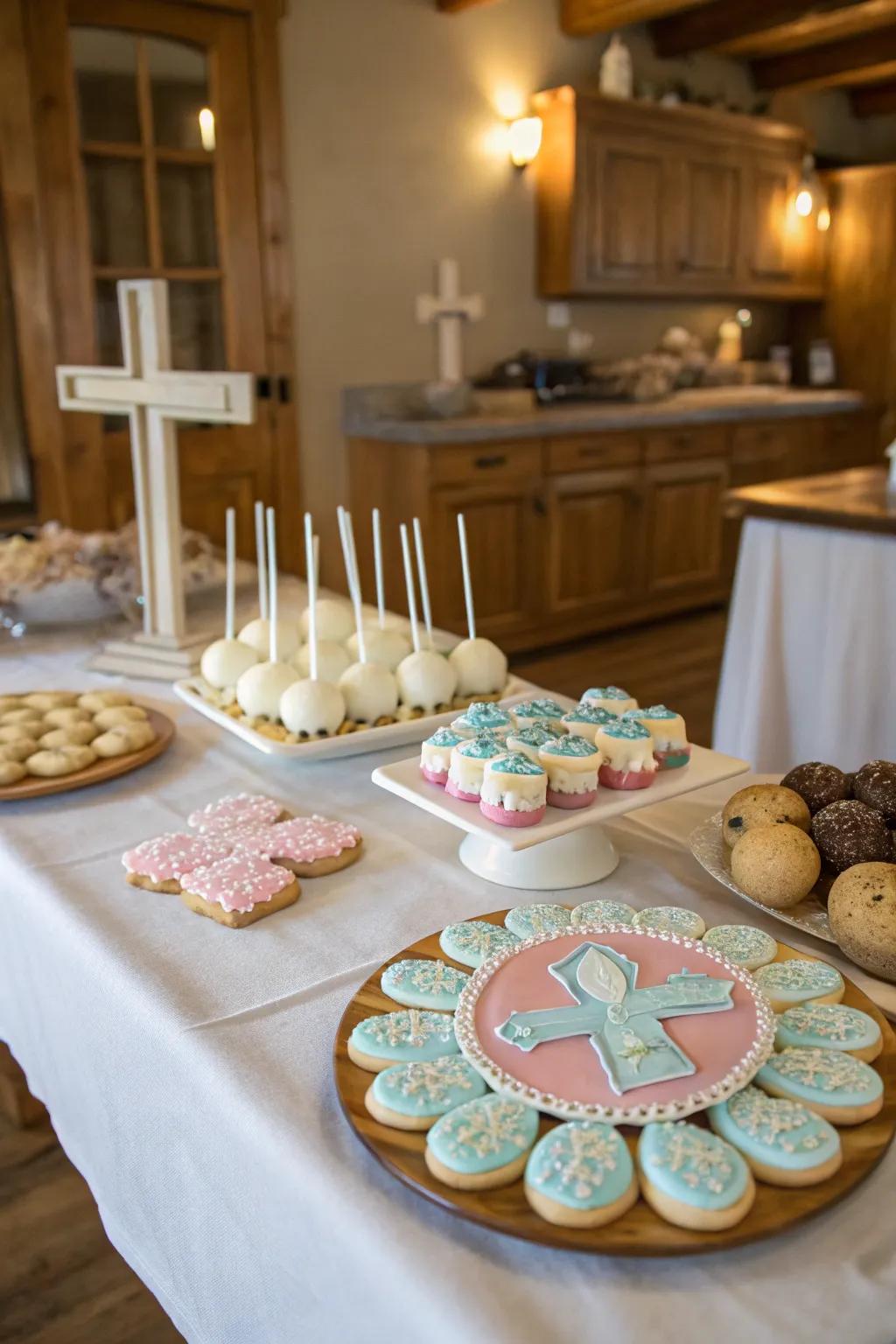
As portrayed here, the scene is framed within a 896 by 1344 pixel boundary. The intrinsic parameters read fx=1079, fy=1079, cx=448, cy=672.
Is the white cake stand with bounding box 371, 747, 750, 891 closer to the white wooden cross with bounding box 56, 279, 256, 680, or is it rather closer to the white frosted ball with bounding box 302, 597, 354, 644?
the white frosted ball with bounding box 302, 597, 354, 644

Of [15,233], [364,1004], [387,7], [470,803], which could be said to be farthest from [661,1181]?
[387,7]

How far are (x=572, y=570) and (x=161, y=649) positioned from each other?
2.73 meters

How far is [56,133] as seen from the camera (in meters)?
2.93

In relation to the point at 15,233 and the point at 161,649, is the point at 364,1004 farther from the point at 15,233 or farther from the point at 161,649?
the point at 15,233

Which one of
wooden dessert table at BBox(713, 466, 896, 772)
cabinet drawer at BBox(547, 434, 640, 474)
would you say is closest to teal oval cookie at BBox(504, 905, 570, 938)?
wooden dessert table at BBox(713, 466, 896, 772)

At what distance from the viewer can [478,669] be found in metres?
1.23

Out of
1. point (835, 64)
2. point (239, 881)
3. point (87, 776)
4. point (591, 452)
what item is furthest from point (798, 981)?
point (835, 64)

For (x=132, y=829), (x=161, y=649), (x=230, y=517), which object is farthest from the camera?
(x=161, y=649)

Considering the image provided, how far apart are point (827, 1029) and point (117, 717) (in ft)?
2.82

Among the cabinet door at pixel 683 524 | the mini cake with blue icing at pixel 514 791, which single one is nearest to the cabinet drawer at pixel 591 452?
the cabinet door at pixel 683 524

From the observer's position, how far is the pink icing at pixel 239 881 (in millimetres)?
858

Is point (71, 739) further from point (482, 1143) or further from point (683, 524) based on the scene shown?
point (683, 524)

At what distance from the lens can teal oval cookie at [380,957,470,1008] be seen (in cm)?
68

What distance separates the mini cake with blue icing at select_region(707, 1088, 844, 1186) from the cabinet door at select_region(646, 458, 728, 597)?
384 cm
